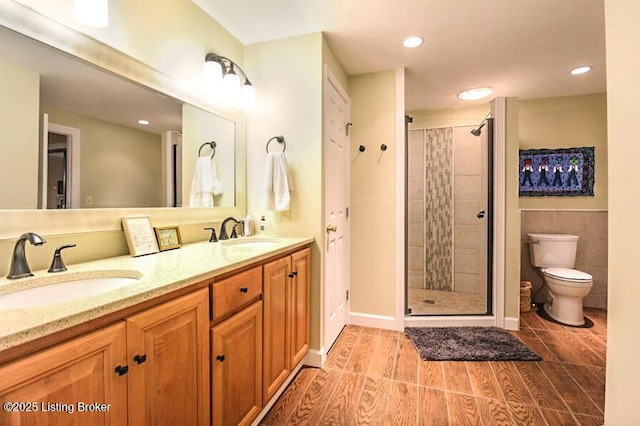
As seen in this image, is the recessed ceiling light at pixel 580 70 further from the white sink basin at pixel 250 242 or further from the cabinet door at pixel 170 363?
the cabinet door at pixel 170 363

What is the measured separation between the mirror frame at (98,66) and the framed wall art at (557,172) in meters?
3.32

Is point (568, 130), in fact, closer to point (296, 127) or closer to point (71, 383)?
point (296, 127)

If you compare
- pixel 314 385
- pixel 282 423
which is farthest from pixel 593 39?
pixel 282 423

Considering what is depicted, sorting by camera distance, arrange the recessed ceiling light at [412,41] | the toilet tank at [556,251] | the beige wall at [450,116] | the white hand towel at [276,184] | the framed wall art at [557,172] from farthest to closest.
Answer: the beige wall at [450,116], the framed wall art at [557,172], the toilet tank at [556,251], the recessed ceiling light at [412,41], the white hand towel at [276,184]

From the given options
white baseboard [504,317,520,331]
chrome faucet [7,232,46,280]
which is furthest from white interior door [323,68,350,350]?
chrome faucet [7,232,46,280]

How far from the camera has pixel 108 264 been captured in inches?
46.0

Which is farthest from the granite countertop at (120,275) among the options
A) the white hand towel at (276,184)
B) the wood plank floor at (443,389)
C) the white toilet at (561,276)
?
the white toilet at (561,276)

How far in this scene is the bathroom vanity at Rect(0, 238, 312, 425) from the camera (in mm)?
612

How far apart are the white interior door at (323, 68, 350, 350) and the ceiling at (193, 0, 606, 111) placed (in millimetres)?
340

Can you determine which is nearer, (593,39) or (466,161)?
(593,39)

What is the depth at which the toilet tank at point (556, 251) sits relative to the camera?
9.66 ft

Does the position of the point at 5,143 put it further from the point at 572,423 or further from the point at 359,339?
the point at 572,423

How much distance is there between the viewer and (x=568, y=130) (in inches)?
127

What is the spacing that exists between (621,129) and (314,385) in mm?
1950
